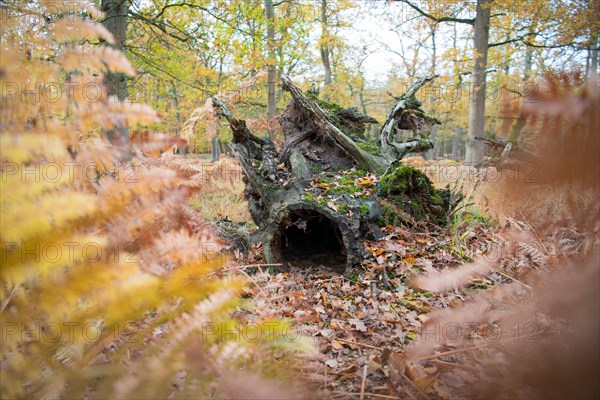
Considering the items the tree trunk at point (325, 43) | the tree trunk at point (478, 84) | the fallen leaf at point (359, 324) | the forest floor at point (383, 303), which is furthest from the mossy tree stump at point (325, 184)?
the tree trunk at point (325, 43)

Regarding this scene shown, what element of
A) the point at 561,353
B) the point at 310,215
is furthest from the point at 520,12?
the point at 561,353

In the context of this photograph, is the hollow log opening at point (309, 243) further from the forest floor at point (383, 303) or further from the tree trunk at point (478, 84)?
the tree trunk at point (478, 84)

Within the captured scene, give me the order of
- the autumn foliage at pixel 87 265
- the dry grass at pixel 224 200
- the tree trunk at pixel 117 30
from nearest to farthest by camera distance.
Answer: the autumn foliage at pixel 87 265
the dry grass at pixel 224 200
the tree trunk at pixel 117 30

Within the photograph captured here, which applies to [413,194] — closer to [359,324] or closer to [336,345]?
[359,324]

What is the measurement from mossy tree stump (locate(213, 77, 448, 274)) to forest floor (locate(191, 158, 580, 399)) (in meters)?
0.30

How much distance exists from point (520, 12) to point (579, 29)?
1.52 m

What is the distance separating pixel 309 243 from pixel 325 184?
92cm

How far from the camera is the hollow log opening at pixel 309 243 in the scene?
3902 mm

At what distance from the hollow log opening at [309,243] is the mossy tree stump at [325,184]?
12mm

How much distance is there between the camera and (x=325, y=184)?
13.7ft

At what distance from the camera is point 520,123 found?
3.73 ft

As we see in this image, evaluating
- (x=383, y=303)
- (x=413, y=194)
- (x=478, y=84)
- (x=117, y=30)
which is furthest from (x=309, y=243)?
(x=478, y=84)

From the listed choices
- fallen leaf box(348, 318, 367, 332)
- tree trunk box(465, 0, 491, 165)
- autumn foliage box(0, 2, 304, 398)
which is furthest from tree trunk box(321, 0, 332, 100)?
autumn foliage box(0, 2, 304, 398)

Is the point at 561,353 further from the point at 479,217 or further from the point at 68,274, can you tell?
the point at 479,217
